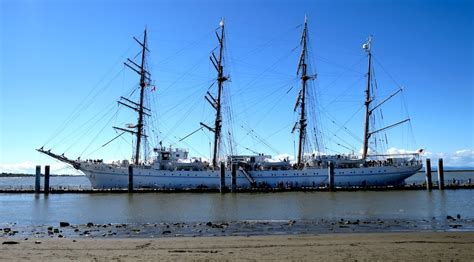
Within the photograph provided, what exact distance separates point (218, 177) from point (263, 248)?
5206 centimetres

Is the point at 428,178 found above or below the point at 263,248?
above

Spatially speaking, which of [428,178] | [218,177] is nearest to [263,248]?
[428,178]

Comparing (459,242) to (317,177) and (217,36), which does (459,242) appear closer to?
(317,177)

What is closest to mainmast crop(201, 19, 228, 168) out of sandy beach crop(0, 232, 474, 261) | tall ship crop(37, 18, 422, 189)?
tall ship crop(37, 18, 422, 189)

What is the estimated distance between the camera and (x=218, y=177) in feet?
224

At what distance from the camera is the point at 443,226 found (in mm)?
24016

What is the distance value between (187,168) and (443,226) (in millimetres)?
49597

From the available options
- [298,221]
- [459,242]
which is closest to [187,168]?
[298,221]

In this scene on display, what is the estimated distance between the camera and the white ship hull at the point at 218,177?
6819 centimetres

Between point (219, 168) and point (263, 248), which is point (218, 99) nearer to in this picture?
point (219, 168)

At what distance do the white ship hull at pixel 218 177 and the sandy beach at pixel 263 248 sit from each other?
48.2 metres

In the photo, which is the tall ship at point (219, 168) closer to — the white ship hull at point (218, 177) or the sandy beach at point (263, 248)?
the white ship hull at point (218, 177)

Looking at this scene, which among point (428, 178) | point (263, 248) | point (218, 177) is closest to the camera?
point (263, 248)

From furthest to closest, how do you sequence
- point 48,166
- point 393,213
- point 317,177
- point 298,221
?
1. point 317,177
2. point 48,166
3. point 393,213
4. point 298,221
